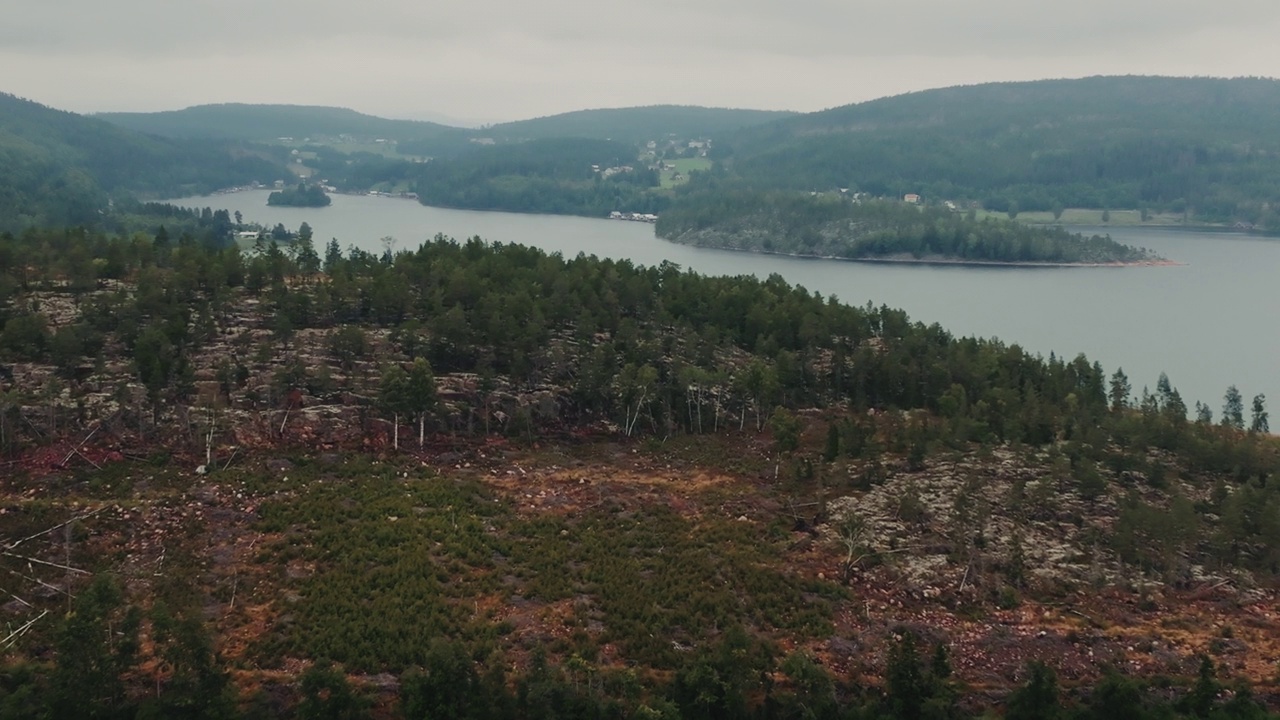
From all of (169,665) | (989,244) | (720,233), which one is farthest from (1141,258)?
(169,665)

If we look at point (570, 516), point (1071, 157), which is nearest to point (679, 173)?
point (1071, 157)

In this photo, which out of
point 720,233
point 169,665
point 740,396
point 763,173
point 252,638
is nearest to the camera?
point 169,665

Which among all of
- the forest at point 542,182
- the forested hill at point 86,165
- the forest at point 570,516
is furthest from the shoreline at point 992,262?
the forested hill at point 86,165

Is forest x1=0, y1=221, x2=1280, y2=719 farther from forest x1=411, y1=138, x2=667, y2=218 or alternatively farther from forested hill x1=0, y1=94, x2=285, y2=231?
forest x1=411, y1=138, x2=667, y2=218

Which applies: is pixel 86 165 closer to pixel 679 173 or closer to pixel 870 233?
pixel 679 173

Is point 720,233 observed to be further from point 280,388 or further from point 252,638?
point 252,638
